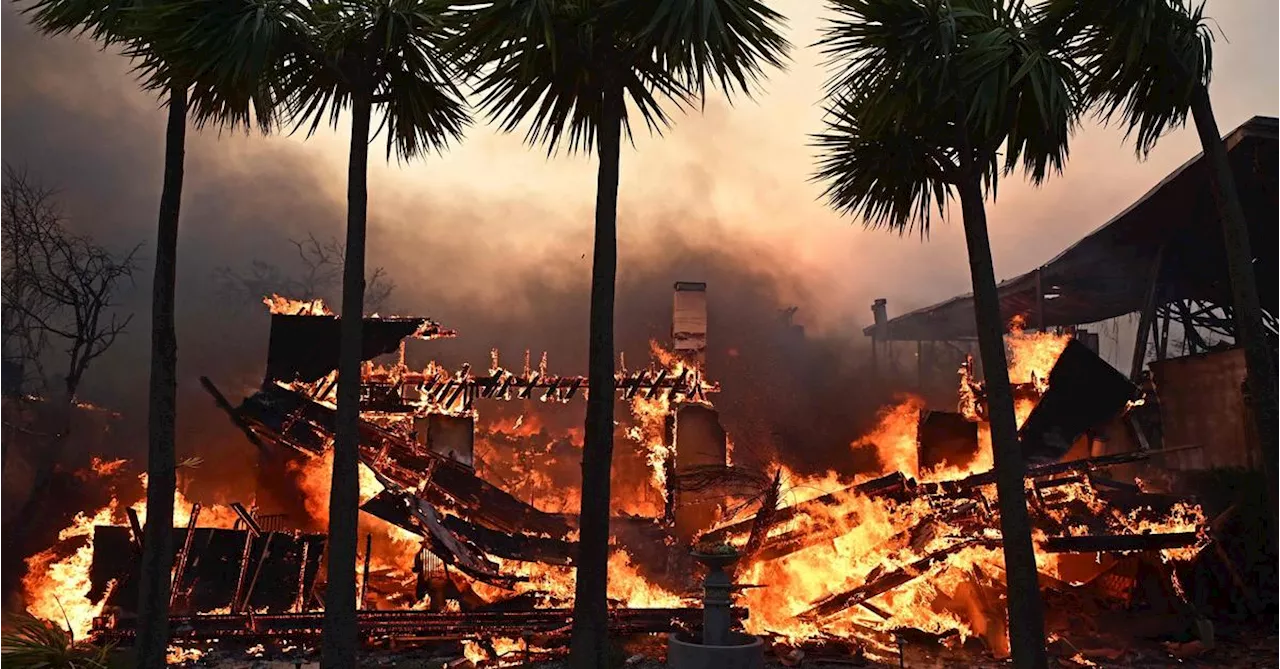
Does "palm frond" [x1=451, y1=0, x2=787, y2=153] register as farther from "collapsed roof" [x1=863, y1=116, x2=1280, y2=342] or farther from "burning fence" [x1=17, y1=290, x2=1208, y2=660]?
"collapsed roof" [x1=863, y1=116, x2=1280, y2=342]

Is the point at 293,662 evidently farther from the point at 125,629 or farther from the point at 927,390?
the point at 927,390

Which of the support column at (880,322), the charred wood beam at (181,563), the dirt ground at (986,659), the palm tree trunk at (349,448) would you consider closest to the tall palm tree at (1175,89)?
the dirt ground at (986,659)

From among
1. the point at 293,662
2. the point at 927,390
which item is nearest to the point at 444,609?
the point at 293,662

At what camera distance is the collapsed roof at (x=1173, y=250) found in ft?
49.1

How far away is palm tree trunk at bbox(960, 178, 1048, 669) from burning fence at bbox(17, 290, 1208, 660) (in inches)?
113

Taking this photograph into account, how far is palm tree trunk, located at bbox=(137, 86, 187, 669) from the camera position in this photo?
752 centimetres

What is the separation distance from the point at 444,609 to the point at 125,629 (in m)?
4.60

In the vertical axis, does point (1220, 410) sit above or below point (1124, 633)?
above

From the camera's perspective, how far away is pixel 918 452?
1783 cm

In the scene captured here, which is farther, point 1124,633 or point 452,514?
point 452,514

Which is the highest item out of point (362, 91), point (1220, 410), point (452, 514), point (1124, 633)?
point (362, 91)

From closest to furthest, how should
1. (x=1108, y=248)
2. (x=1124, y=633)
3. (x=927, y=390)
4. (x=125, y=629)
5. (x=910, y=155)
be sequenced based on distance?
(x=910, y=155) < (x=125, y=629) < (x=1124, y=633) < (x=1108, y=248) < (x=927, y=390)

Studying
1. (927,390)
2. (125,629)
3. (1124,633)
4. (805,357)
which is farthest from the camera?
(805,357)

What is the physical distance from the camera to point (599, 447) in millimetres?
7773
